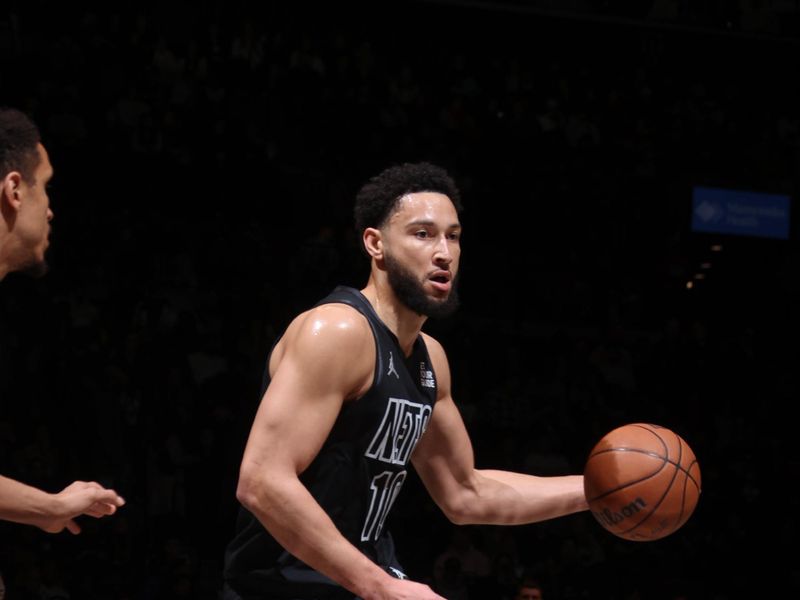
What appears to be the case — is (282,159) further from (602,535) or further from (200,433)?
(602,535)

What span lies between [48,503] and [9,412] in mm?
5245

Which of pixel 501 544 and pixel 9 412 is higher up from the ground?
pixel 9 412

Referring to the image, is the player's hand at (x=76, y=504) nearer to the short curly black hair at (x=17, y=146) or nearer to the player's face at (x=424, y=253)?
the short curly black hair at (x=17, y=146)

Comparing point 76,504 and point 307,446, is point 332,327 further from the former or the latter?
point 76,504

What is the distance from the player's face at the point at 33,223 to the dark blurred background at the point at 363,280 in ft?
15.6

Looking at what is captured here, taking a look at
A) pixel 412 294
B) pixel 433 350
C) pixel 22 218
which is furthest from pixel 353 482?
pixel 22 218

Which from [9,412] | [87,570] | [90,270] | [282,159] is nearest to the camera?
[87,570]

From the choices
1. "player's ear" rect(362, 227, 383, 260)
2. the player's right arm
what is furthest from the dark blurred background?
the player's right arm

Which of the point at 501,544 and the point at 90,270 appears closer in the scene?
the point at 501,544

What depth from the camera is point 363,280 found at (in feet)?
31.1

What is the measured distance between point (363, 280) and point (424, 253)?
574cm

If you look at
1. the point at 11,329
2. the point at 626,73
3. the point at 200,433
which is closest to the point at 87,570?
the point at 200,433

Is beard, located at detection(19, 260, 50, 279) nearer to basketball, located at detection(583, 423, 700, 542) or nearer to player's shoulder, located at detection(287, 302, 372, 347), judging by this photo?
player's shoulder, located at detection(287, 302, 372, 347)

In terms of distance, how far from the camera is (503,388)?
9469 millimetres
